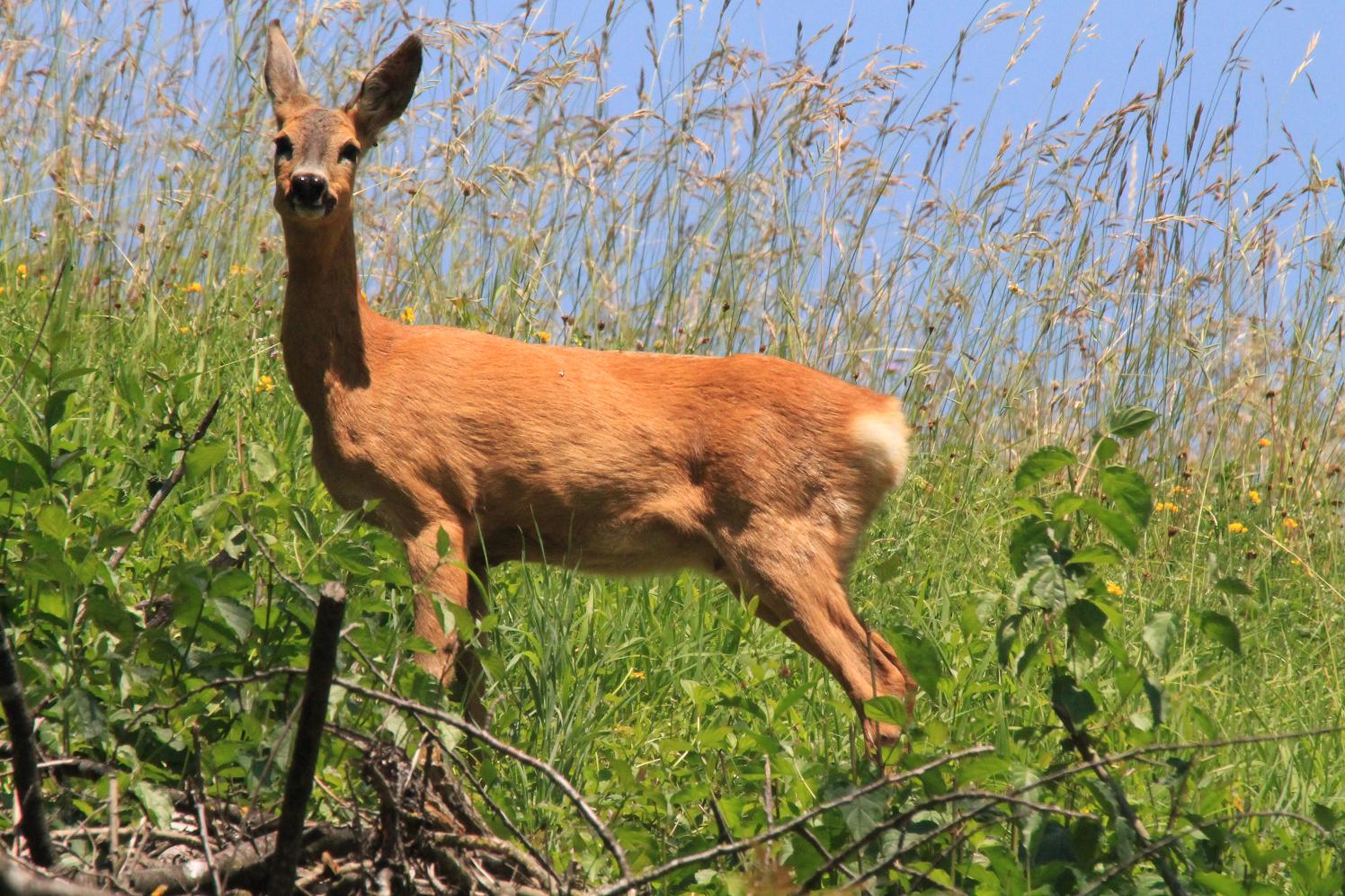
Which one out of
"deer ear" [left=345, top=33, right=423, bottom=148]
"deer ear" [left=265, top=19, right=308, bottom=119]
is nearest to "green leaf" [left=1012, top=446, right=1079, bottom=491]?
"deer ear" [left=345, top=33, right=423, bottom=148]

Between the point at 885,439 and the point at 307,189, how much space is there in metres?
1.73

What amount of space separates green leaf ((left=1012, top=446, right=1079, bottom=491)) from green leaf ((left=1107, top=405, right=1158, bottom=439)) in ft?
0.26

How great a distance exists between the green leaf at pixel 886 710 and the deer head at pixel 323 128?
7.31 ft

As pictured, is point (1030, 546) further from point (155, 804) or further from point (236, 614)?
point (155, 804)

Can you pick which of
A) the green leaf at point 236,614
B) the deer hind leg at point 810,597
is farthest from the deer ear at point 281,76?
the green leaf at point 236,614

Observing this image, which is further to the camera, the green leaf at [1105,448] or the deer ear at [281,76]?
the deer ear at [281,76]

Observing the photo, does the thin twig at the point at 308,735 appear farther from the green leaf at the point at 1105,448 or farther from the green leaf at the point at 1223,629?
the green leaf at the point at 1223,629

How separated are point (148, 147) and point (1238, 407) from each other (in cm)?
466

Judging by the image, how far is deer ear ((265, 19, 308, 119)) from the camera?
434 cm

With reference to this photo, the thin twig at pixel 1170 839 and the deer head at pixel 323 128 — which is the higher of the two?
the deer head at pixel 323 128

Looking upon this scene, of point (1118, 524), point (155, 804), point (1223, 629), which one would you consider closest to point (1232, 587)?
point (1223, 629)

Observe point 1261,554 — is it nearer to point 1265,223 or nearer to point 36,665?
point 1265,223

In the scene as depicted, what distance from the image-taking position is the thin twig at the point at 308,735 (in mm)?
1714

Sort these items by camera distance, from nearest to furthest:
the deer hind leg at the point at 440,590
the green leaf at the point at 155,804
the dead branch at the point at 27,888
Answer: the dead branch at the point at 27,888 < the green leaf at the point at 155,804 < the deer hind leg at the point at 440,590
